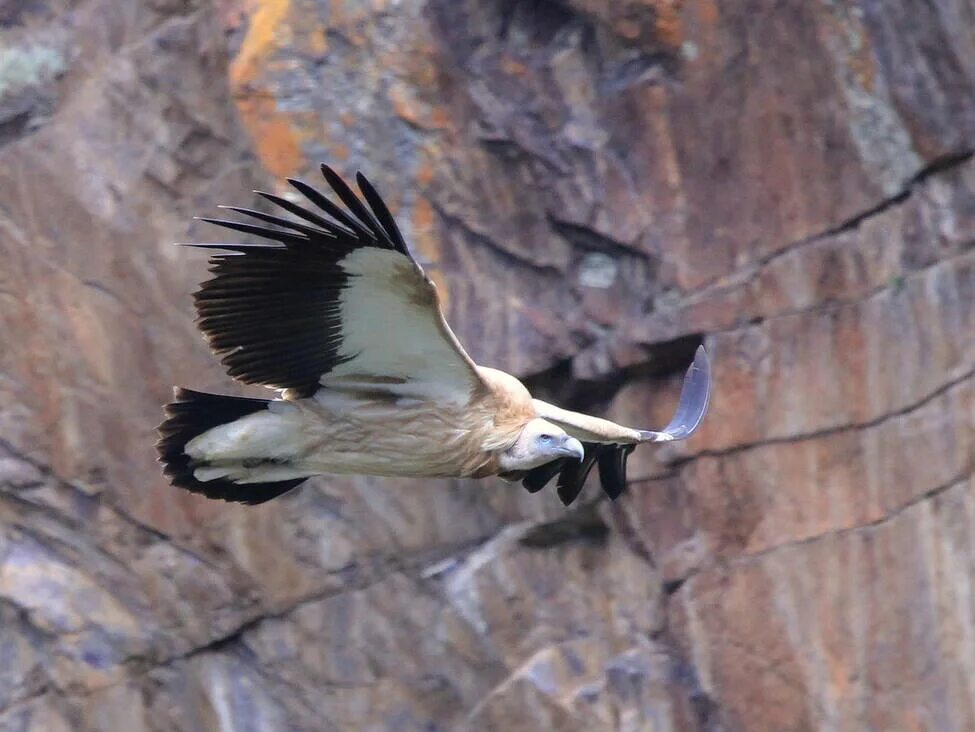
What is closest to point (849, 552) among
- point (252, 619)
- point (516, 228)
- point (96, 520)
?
point (516, 228)

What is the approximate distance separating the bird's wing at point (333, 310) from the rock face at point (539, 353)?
1231 millimetres

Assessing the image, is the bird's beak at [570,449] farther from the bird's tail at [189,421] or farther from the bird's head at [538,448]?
the bird's tail at [189,421]

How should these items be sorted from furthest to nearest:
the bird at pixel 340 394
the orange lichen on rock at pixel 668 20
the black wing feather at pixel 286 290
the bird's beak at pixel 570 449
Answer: the orange lichen on rock at pixel 668 20 < the bird's beak at pixel 570 449 < the bird at pixel 340 394 < the black wing feather at pixel 286 290

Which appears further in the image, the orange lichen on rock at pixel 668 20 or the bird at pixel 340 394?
the orange lichen on rock at pixel 668 20

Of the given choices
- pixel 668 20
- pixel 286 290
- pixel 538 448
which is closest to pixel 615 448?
pixel 538 448

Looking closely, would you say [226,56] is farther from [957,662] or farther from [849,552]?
[957,662]

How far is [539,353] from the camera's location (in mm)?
4348

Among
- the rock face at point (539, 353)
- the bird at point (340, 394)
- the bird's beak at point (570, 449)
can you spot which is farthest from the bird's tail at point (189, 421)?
the rock face at point (539, 353)

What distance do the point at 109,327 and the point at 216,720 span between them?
1.34m

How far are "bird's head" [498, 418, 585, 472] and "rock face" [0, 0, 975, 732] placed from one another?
1132 millimetres

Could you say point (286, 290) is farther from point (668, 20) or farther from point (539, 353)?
point (668, 20)

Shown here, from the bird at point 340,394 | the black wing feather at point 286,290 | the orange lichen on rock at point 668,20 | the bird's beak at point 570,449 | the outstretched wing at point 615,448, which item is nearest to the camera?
the black wing feather at point 286,290

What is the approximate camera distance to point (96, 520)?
14.8ft

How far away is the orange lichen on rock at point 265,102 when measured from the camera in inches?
168
